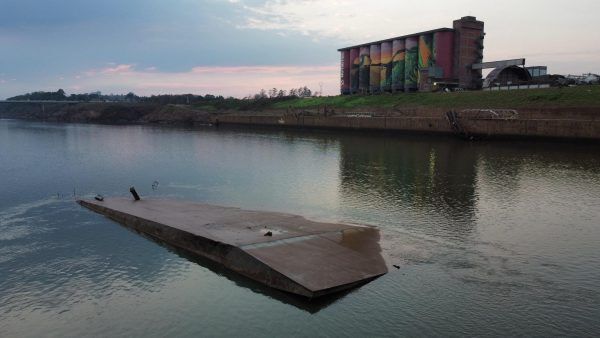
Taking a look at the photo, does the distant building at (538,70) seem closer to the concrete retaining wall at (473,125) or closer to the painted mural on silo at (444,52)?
the painted mural on silo at (444,52)

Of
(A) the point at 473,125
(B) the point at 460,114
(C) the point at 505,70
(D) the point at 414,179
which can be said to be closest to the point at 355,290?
(D) the point at 414,179

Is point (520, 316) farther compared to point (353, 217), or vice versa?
point (353, 217)

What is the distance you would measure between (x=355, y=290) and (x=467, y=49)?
89081mm

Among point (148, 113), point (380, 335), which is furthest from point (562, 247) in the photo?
point (148, 113)

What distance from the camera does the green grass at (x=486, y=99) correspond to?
5944 cm

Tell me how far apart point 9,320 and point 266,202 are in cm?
1532

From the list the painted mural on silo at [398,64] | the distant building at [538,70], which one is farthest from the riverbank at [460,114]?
the distant building at [538,70]

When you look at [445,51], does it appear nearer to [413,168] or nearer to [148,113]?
[413,168]

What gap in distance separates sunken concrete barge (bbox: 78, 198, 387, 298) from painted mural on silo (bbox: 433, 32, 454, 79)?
80700 mm

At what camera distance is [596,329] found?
1205 centimetres

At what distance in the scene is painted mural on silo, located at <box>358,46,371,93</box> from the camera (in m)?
116

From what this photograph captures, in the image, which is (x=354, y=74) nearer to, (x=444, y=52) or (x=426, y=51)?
(x=426, y=51)

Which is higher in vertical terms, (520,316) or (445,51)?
(445,51)

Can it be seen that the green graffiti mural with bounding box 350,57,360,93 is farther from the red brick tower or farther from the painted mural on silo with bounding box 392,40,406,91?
the red brick tower
